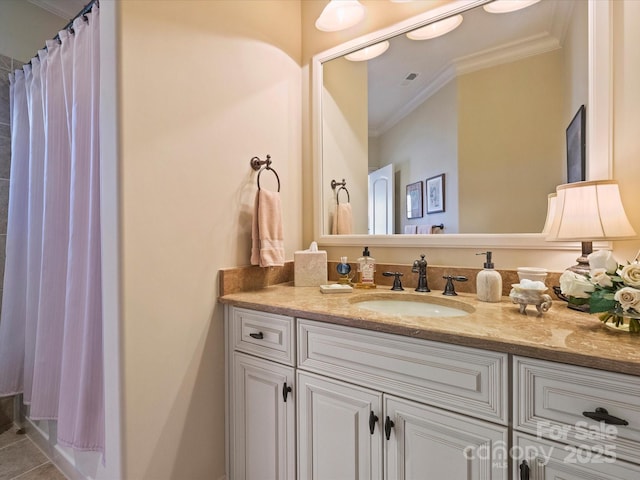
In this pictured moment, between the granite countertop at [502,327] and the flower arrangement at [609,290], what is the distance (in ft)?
0.18

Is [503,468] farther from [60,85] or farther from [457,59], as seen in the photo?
[60,85]

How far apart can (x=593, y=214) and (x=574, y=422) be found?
24.1 inches

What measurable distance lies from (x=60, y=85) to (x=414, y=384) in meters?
1.85

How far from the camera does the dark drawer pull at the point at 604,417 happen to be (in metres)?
0.62

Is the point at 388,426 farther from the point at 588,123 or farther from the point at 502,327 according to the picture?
the point at 588,123

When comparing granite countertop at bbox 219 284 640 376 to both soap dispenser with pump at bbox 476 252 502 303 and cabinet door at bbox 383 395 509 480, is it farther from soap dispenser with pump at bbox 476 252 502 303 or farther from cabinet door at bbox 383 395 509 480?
cabinet door at bbox 383 395 509 480

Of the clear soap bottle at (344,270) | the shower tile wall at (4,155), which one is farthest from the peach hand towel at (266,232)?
the shower tile wall at (4,155)

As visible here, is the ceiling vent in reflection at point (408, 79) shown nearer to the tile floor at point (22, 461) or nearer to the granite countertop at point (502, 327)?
the granite countertop at point (502, 327)

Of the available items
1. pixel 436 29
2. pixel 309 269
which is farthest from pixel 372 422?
pixel 436 29

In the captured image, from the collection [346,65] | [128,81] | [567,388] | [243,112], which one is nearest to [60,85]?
[128,81]

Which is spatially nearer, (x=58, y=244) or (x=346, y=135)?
(x=58, y=244)

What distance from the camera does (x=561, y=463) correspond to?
689mm

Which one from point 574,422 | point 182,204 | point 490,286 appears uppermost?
point 182,204

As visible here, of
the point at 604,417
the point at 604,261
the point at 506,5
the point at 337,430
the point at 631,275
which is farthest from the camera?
the point at 506,5
